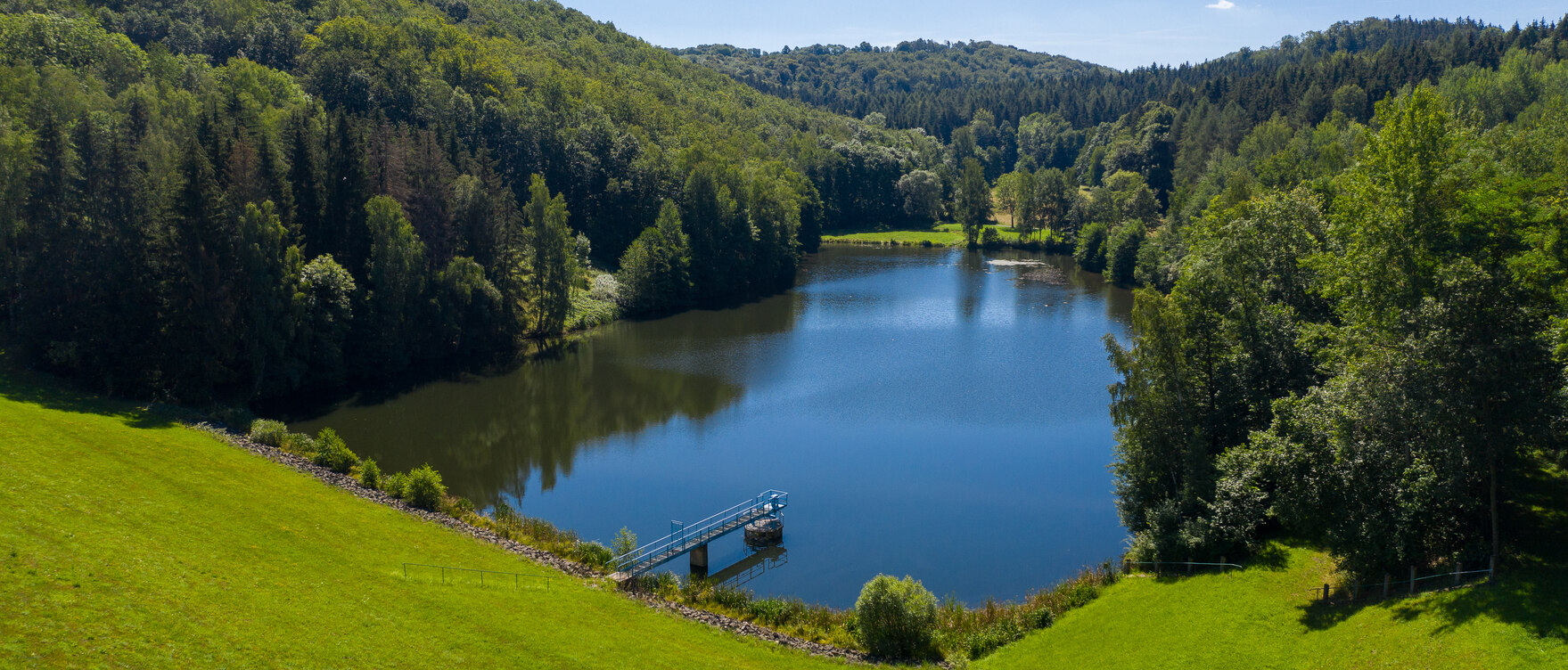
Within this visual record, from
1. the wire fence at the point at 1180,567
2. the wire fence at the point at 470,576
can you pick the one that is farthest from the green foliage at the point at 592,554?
the wire fence at the point at 1180,567

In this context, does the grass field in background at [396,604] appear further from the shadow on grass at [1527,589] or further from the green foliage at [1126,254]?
the green foliage at [1126,254]

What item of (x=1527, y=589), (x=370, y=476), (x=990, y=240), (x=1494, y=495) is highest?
(x=990, y=240)

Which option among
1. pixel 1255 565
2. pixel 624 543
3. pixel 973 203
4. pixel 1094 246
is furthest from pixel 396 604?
pixel 973 203

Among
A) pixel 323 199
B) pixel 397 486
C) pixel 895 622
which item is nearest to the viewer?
pixel 895 622

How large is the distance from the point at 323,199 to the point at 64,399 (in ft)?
73.7

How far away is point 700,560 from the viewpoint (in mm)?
34812

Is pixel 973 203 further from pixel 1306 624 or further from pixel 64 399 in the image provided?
pixel 1306 624

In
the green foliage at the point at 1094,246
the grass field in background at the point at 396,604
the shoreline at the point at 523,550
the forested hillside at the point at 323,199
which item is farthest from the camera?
the green foliage at the point at 1094,246

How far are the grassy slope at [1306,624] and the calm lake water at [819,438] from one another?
600cm

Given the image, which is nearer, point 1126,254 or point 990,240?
point 1126,254

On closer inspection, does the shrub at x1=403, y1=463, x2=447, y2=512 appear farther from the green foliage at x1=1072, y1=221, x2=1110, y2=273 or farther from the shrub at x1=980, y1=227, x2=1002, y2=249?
the shrub at x1=980, y1=227, x2=1002, y2=249

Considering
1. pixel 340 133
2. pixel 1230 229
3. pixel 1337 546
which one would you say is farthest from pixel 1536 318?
pixel 340 133

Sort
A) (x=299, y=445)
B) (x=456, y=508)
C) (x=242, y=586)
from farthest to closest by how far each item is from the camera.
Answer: (x=299, y=445)
(x=456, y=508)
(x=242, y=586)

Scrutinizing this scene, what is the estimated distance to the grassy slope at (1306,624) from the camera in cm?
1961
